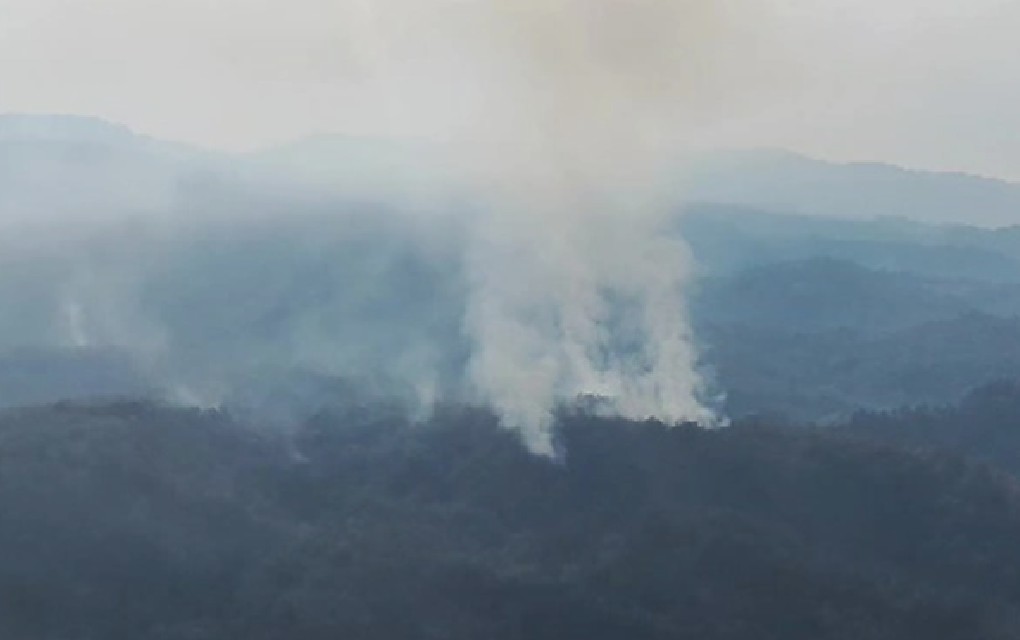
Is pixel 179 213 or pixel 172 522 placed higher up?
pixel 179 213

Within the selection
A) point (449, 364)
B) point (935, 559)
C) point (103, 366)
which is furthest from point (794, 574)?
point (103, 366)

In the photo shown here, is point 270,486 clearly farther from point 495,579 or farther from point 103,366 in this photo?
→ point 103,366

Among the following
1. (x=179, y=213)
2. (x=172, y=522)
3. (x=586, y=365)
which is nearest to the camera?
(x=172, y=522)

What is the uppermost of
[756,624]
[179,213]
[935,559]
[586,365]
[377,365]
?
[179,213]

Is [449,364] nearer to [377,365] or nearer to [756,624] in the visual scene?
[377,365]

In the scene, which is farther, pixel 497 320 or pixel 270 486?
pixel 497 320

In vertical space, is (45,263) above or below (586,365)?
above

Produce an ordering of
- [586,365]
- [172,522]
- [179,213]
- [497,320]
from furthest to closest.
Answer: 1. [179,213]
2. [497,320]
3. [586,365]
4. [172,522]

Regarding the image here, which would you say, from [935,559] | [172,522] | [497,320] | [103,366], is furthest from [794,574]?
[103,366]

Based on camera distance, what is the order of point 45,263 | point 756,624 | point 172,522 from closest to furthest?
point 756,624 → point 172,522 → point 45,263
